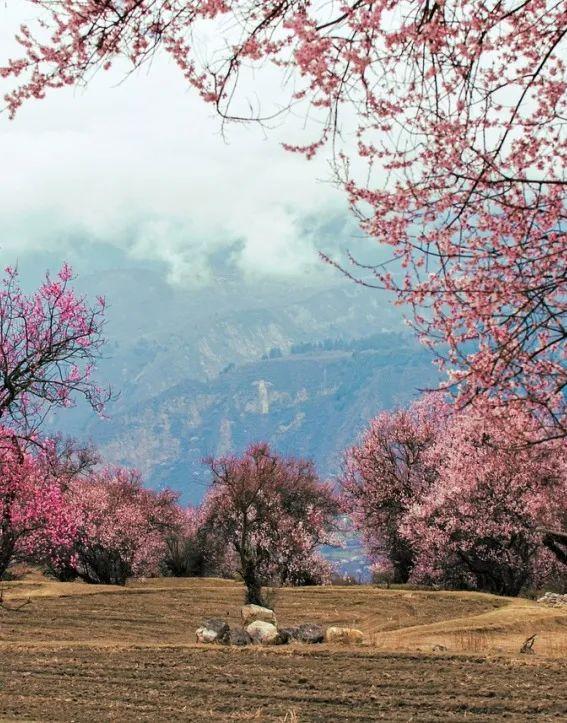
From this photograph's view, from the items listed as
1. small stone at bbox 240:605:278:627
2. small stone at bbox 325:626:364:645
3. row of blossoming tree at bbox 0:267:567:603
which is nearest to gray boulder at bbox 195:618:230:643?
small stone at bbox 325:626:364:645

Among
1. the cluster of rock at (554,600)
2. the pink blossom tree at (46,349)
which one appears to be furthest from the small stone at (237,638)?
the cluster of rock at (554,600)

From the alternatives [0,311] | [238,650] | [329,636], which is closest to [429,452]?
[329,636]

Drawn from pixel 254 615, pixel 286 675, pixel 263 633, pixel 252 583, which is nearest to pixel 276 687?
pixel 286 675

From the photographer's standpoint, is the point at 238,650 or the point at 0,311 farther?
the point at 238,650

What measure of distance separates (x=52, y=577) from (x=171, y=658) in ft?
160

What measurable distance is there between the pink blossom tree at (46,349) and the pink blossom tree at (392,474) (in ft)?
130

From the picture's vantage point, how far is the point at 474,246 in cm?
795

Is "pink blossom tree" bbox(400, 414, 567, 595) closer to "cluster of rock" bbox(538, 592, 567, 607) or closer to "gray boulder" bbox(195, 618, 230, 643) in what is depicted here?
"cluster of rock" bbox(538, 592, 567, 607)

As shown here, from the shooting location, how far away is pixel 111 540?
6066cm

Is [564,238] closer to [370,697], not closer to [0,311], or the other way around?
[370,697]

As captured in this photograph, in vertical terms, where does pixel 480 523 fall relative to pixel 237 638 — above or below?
above

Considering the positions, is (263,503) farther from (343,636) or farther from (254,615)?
(343,636)

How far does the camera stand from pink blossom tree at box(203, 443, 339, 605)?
63.7 m

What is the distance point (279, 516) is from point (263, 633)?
1646 inches
